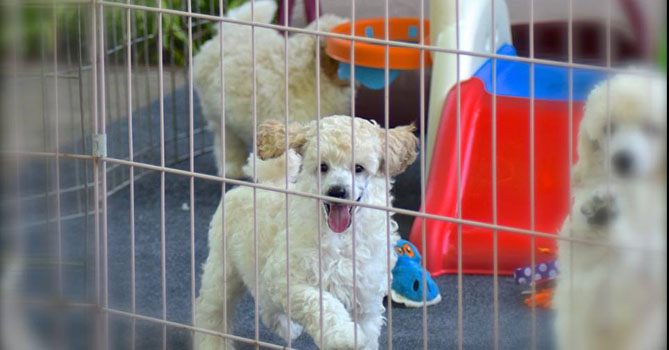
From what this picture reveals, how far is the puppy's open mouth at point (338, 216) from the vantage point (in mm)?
2352

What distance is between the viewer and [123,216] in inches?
151

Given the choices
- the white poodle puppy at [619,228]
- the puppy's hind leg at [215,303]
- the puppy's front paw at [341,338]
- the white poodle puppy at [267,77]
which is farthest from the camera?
the white poodle puppy at [267,77]

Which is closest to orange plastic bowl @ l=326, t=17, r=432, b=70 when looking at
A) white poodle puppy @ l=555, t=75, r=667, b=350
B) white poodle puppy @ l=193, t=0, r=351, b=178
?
white poodle puppy @ l=193, t=0, r=351, b=178

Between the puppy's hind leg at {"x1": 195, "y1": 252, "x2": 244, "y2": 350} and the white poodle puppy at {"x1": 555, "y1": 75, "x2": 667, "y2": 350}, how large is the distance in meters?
0.98

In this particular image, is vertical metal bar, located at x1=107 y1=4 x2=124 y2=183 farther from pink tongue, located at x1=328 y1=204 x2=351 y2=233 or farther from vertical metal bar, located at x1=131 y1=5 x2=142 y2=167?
pink tongue, located at x1=328 y1=204 x2=351 y2=233

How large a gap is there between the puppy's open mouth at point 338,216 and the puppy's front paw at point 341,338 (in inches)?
10.7

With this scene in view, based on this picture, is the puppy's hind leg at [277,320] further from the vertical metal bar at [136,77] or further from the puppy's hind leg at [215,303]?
the vertical metal bar at [136,77]

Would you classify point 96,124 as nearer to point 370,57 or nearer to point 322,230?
point 322,230

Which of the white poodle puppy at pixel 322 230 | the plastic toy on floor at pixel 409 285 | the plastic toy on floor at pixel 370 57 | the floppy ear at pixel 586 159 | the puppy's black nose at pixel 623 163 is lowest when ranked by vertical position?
the plastic toy on floor at pixel 409 285

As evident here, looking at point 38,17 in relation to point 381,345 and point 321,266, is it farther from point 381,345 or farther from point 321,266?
point 381,345

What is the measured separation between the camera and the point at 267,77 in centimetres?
388

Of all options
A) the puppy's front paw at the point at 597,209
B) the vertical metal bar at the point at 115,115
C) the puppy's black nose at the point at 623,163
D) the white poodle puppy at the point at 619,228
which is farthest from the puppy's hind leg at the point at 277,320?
the vertical metal bar at the point at 115,115

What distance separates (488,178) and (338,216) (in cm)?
93

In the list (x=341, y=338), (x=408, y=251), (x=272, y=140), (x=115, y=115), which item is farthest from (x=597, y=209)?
(x=115, y=115)
